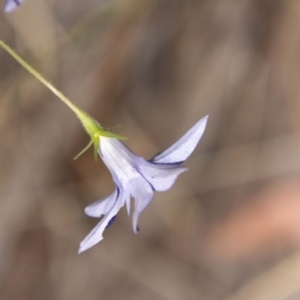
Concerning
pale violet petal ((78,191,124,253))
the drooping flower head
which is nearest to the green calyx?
the drooping flower head

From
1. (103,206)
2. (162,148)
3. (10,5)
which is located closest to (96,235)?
(103,206)

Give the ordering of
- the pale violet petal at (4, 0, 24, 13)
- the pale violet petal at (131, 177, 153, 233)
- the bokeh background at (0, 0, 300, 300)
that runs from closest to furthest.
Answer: the pale violet petal at (4, 0, 24, 13) < the pale violet petal at (131, 177, 153, 233) < the bokeh background at (0, 0, 300, 300)

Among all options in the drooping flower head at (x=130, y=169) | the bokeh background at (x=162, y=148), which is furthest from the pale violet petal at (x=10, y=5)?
the bokeh background at (x=162, y=148)

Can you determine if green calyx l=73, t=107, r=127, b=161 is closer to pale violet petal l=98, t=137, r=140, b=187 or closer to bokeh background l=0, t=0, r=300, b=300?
pale violet petal l=98, t=137, r=140, b=187

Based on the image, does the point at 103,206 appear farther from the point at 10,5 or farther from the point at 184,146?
the point at 10,5

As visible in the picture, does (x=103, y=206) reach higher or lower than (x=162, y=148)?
higher

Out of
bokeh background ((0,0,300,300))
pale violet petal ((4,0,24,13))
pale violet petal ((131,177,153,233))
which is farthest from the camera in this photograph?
bokeh background ((0,0,300,300))

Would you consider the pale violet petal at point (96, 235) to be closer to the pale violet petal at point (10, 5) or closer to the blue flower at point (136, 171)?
the blue flower at point (136, 171)
